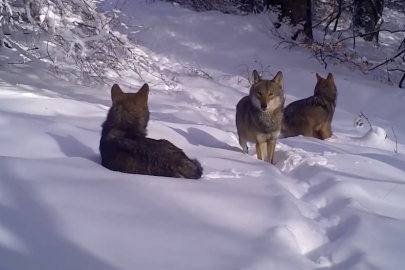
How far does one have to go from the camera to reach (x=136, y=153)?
429 cm

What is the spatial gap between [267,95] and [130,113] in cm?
245

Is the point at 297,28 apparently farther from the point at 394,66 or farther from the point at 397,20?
the point at 397,20

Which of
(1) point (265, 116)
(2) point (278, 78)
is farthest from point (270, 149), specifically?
(2) point (278, 78)

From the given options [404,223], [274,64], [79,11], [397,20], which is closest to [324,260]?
[404,223]

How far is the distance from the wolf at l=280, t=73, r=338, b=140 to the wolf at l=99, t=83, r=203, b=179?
397 cm

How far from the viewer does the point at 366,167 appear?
5.64 meters

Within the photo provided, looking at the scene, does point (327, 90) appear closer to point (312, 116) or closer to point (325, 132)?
point (312, 116)

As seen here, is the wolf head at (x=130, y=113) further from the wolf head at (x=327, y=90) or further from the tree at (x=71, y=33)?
the wolf head at (x=327, y=90)

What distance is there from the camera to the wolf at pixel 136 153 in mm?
4215

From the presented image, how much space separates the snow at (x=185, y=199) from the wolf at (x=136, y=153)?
0.20 metres

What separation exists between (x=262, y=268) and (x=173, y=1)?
18729mm

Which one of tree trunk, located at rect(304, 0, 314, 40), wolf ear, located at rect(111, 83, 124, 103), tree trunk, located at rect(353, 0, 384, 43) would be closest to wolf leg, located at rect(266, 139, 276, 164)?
wolf ear, located at rect(111, 83, 124, 103)

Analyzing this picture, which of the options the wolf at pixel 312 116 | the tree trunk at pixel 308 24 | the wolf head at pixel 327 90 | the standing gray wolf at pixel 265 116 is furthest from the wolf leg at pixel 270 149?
the tree trunk at pixel 308 24

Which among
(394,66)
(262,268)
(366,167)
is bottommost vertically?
(394,66)
